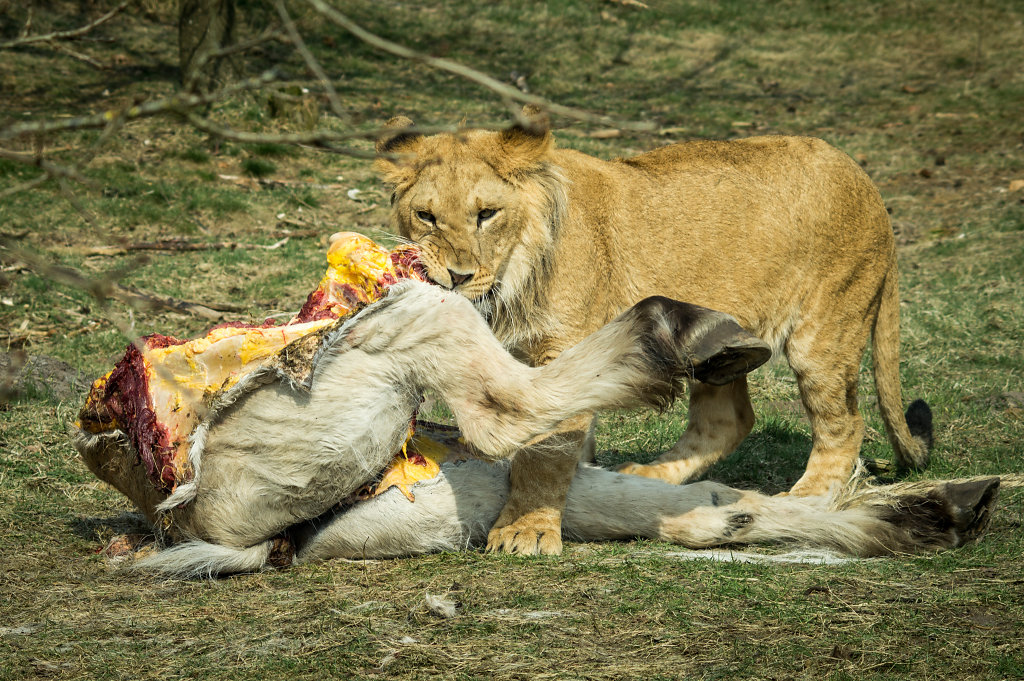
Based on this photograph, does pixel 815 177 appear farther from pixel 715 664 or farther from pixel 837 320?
pixel 715 664

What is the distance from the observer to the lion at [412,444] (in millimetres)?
3336

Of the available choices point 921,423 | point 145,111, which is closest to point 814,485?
point 921,423

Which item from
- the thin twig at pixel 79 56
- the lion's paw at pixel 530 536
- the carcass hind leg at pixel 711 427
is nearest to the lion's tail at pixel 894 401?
the carcass hind leg at pixel 711 427

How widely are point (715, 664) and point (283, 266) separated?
20.3ft

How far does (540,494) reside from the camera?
12.3 ft

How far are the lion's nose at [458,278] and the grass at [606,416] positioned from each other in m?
0.34

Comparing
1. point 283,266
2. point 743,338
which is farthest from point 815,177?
point 283,266

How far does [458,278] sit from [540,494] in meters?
0.89

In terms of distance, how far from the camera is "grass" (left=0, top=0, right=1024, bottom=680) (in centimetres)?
283

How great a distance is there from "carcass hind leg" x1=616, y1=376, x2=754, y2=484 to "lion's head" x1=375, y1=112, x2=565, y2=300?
4.81 feet

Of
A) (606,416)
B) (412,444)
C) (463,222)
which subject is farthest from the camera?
(606,416)

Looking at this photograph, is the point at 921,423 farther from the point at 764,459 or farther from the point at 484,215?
the point at 484,215

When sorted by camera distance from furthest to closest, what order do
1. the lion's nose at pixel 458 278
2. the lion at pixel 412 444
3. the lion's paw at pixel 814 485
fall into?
the lion's paw at pixel 814 485, the lion's nose at pixel 458 278, the lion at pixel 412 444

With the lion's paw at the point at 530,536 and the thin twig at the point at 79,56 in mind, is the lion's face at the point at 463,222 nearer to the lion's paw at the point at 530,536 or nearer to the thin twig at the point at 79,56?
the lion's paw at the point at 530,536
